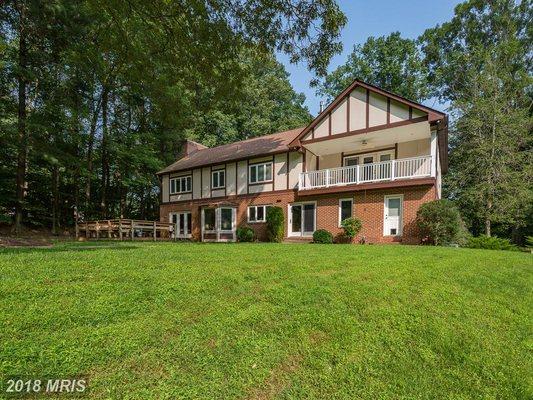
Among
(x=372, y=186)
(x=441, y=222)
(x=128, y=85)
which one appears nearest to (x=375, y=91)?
(x=372, y=186)

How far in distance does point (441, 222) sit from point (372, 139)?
545 cm

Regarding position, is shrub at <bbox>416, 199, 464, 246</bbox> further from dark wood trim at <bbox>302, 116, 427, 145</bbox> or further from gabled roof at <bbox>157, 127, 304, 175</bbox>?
gabled roof at <bbox>157, 127, 304, 175</bbox>

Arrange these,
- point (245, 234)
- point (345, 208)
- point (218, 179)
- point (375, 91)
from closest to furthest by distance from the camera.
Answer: point (375, 91)
point (345, 208)
point (245, 234)
point (218, 179)

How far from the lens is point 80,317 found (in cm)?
338

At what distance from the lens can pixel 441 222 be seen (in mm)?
12945

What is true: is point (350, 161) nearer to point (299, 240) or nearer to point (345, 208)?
point (345, 208)

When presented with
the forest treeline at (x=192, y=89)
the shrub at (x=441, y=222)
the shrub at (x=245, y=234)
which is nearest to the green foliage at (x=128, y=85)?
the forest treeline at (x=192, y=89)

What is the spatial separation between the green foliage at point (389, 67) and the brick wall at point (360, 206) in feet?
60.8

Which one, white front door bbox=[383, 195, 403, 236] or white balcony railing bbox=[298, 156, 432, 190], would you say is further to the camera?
white front door bbox=[383, 195, 403, 236]

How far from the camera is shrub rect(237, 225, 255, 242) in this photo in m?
18.4

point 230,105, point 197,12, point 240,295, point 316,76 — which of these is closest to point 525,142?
point 316,76

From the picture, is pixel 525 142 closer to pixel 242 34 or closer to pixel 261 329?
pixel 242 34

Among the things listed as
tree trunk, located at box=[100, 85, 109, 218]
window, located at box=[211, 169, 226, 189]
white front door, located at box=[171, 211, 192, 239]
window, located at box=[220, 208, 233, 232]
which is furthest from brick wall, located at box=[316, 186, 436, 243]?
tree trunk, located at box=[100, 85, 109, 218]

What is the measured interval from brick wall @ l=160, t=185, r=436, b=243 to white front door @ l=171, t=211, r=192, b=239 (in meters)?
1.14
